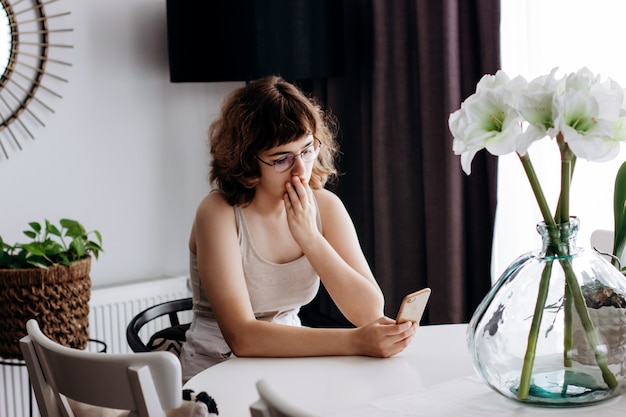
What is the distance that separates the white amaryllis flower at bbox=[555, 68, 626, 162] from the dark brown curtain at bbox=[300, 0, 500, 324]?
5.08 feet

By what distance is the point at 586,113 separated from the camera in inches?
47.0

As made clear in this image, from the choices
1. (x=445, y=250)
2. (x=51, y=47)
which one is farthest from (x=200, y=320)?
(x=51, y=47)

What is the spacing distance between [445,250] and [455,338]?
3.78ft

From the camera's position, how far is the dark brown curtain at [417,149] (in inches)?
112

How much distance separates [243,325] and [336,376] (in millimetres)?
333

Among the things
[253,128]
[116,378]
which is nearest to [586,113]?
[116,378]

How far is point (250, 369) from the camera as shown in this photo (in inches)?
66.3

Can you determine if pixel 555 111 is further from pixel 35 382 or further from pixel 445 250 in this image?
pixel 445 250

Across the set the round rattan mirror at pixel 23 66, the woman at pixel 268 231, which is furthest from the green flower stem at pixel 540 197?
the round rattan mirror at pixel 23 66

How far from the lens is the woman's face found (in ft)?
6.86

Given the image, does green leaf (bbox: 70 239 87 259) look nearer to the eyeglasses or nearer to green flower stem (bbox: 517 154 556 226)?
the eyeglasses

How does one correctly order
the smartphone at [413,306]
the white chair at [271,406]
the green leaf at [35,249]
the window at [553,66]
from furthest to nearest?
1. the green leaf at [35,249]
2. the window at [553,66]
3. the smartphone at [413,306]
4. the white chair at [271,406]

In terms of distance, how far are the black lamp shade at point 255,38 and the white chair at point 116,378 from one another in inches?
70.5

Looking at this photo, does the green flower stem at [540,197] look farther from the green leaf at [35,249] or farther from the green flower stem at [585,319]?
the green leaf at [35,249]
